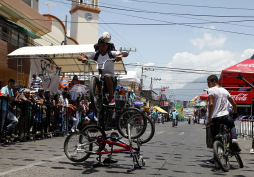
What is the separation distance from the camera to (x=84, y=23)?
58.0 m

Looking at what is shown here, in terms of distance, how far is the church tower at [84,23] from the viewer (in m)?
57.2

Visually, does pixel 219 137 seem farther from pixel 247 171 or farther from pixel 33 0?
pixel 33 0

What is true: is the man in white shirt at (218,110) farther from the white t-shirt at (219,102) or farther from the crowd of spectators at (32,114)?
the crowd of spectators at (32,114)

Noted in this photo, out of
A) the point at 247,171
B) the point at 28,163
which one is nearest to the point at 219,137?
the point at 247,171

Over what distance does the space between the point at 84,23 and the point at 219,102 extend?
177ft

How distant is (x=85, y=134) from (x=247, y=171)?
3.16m

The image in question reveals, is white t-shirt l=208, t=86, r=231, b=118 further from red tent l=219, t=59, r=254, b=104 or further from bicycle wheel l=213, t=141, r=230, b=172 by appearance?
red tent l=219, t=59, r=254, b=104

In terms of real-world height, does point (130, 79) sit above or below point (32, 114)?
above

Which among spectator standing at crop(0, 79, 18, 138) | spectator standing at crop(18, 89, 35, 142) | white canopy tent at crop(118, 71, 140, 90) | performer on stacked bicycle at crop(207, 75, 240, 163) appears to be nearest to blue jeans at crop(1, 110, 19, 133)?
spectator standing at crop(0, 79, 18, 138)

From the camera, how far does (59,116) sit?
13297 millimetres

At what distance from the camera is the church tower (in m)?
57.2

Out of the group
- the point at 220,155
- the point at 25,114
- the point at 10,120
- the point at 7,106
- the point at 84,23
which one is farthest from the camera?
the point at 84,23

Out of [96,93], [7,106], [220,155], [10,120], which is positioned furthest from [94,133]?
[10,120]

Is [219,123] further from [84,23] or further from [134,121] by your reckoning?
[84,23]
